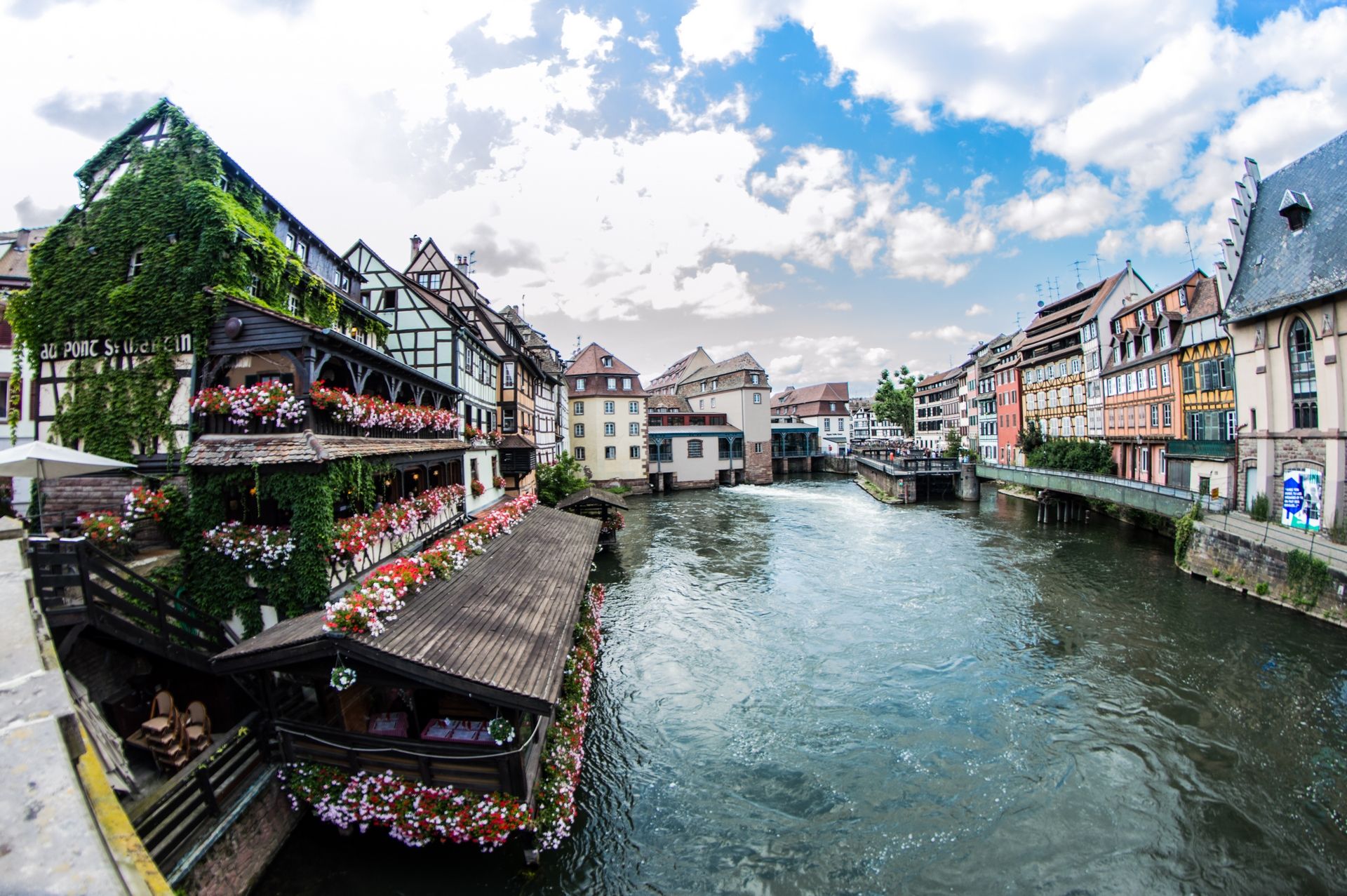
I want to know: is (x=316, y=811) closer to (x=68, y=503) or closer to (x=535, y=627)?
(x=535, y=627)

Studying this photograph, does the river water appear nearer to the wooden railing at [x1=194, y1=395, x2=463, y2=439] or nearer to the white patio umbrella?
the wooden railing at [x1=194, y1=395, x2=463, y2=439]

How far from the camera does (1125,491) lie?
26.1 m

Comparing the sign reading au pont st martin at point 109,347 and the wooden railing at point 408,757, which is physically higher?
the sign reading au pont st martin at point 109,347

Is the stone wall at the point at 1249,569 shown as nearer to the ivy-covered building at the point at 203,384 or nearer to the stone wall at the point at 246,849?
the ivy-covered building at the point at 203,384

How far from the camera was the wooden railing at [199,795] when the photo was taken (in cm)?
673

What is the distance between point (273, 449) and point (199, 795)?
5.35 m

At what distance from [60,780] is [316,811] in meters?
6.87

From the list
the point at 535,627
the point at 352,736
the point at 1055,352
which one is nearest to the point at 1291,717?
the point at 535,627

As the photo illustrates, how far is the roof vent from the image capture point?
22297 millimetres

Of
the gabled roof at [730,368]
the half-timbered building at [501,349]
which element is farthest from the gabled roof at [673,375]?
the half-timbered building at [501,349]

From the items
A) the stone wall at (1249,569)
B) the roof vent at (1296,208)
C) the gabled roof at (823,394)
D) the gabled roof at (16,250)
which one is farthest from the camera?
the gabled roof at (823,394)

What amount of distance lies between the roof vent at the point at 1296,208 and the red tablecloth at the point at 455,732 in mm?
33125

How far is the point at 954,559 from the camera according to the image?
25906 mm

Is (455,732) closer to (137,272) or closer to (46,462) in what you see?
(46,462)
